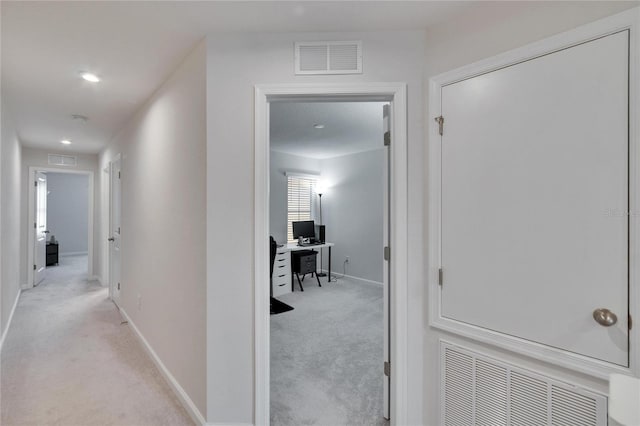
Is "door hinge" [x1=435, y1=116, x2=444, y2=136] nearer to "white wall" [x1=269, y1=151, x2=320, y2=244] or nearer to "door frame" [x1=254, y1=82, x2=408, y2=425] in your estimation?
"door frame" [x1=254, y1=82, x2=408, y2=425]

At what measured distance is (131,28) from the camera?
167 centimetres

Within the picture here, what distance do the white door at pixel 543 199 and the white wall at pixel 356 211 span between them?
11.6 ft

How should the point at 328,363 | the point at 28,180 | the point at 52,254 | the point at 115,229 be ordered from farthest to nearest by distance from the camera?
the point at 52,254 < the point at 28,180 < the point at 115,229 < the point at 328,363

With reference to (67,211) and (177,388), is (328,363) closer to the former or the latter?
(177,388)

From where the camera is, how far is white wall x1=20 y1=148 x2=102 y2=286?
4773mm

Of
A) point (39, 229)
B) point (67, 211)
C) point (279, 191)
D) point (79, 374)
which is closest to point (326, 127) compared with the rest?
point (279, 191)

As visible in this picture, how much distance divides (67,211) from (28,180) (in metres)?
4.39

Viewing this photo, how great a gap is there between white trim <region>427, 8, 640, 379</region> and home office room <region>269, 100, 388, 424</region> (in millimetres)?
344

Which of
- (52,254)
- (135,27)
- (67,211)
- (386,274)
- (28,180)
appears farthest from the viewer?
(67,211)

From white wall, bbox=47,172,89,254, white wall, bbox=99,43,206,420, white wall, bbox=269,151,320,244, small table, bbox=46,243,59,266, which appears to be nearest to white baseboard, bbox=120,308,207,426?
white wall, bbox=99,43,206,420

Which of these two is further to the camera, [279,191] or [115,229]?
[279,191]

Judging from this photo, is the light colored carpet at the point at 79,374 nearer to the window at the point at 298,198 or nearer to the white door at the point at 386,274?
the white door at the point at 386,274

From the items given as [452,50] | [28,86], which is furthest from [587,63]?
[28,86]

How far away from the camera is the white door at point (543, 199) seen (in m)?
1.11
